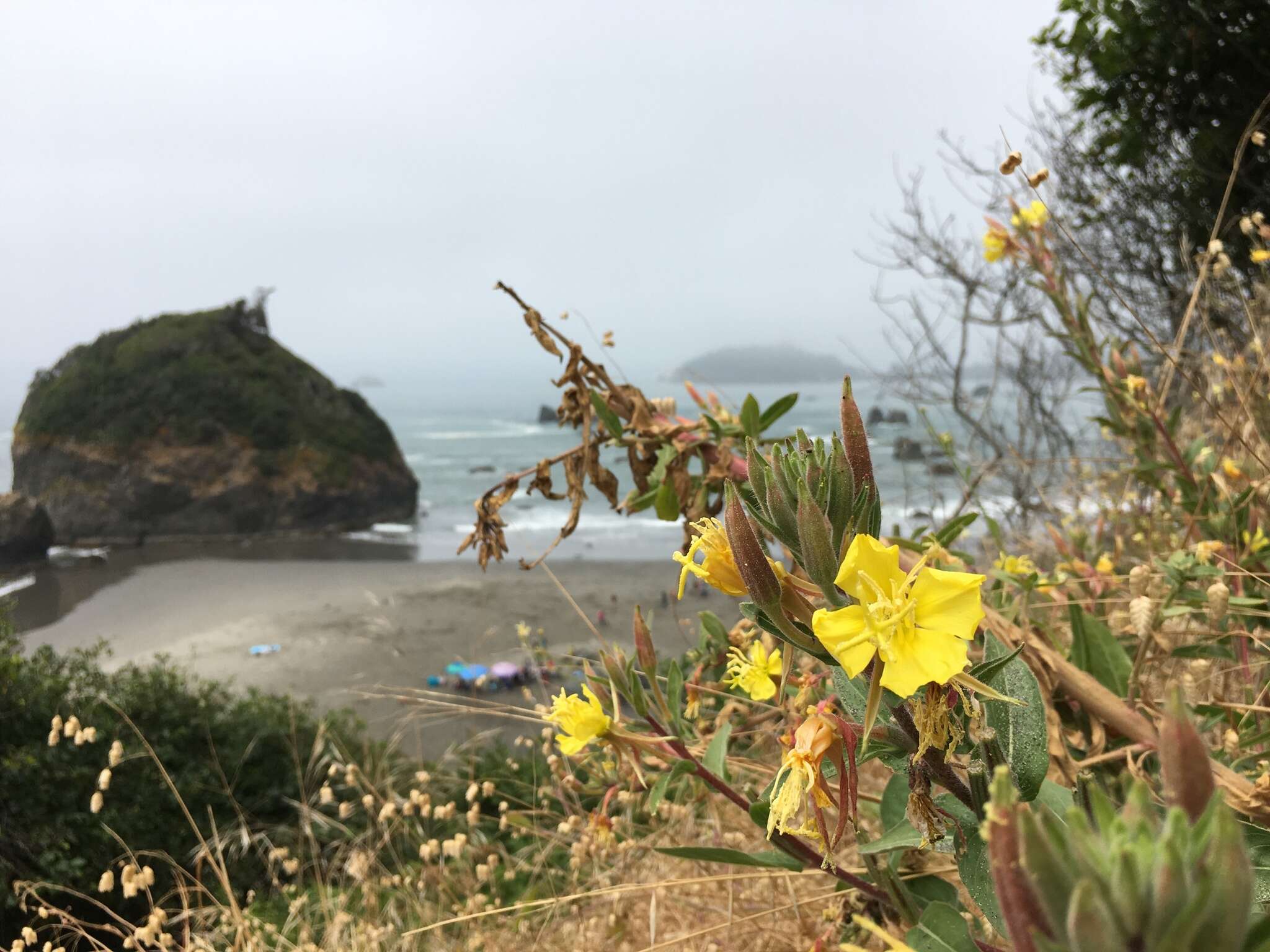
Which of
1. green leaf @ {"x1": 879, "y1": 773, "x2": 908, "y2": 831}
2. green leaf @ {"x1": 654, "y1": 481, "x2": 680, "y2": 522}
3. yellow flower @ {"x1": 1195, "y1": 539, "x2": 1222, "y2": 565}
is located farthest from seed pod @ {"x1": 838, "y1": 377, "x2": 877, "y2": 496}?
yellow flower @ {"x1": 1195, "y1": 539, "x2": 1222, "y2": 565}

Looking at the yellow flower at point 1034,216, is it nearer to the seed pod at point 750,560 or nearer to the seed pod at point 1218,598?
the seed pod at point 1218,598

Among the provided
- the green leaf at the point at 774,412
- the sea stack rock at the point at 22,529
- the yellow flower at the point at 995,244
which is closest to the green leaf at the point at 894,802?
the green leaf at the point at 774,412

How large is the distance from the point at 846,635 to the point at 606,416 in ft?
2.70

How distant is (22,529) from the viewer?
14.6 meters

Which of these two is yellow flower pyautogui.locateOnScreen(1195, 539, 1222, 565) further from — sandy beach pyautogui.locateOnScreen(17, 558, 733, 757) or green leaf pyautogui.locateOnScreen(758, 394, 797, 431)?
sandy beach pyautogui.locateOnScreen(17, 558, 733, 757)

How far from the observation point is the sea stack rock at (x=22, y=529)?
14320 mm

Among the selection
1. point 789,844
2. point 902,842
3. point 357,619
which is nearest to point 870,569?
point 902,842

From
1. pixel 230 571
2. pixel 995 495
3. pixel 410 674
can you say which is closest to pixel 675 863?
pixel 995 495

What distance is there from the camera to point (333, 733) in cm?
480

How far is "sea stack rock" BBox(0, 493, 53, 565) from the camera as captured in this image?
14320 millimetres

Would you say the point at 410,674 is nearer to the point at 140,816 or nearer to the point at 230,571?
the point at 140,816

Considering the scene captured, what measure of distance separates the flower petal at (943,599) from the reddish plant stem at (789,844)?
0.29 metres

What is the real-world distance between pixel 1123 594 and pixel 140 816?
4.53 meters

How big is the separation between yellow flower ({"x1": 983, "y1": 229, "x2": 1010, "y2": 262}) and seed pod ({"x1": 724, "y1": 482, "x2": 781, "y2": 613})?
1.71m
